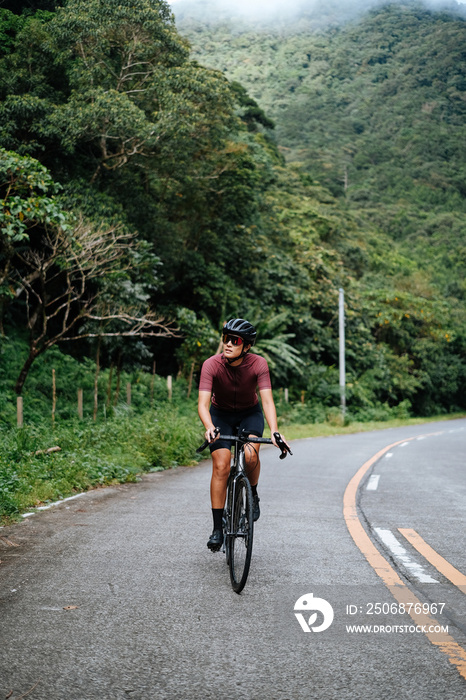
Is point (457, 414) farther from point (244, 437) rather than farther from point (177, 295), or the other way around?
point (244, 437)

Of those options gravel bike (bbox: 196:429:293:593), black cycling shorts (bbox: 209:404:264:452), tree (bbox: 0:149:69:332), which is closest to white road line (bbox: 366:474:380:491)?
black cycling shorts (bbox: 209:404:264:452)

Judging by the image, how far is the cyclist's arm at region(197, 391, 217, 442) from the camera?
491 cm

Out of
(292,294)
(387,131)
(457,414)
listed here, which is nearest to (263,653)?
(292,294)

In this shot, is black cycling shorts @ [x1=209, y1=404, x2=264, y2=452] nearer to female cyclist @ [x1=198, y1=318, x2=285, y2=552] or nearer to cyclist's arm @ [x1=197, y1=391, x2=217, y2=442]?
female cyclist @ [x1=198, y1=318, x2=285, y2=552]

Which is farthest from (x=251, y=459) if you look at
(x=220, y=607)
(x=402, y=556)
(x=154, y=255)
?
(x=154, y=255)

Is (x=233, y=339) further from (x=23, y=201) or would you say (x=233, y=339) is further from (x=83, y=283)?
(x=83, y=283)

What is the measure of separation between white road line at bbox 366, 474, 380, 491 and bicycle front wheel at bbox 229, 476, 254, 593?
540 centimetres

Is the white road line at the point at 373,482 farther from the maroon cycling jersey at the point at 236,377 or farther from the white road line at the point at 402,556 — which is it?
the maroon cycling jersey at the point at 236,377

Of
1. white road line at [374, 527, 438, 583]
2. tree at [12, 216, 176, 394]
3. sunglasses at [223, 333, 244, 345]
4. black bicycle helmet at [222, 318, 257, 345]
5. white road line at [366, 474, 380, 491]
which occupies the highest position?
tree at [12, 216, 176, 394]

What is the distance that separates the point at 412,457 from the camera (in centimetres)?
1550

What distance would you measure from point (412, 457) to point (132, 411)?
7.48 m

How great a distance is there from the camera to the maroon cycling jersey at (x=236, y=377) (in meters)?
5.41

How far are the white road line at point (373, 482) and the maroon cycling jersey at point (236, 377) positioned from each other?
5.17m

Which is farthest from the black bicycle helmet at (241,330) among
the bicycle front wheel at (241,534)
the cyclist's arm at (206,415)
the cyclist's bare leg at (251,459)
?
the bicycle front wheel at (241,534)
